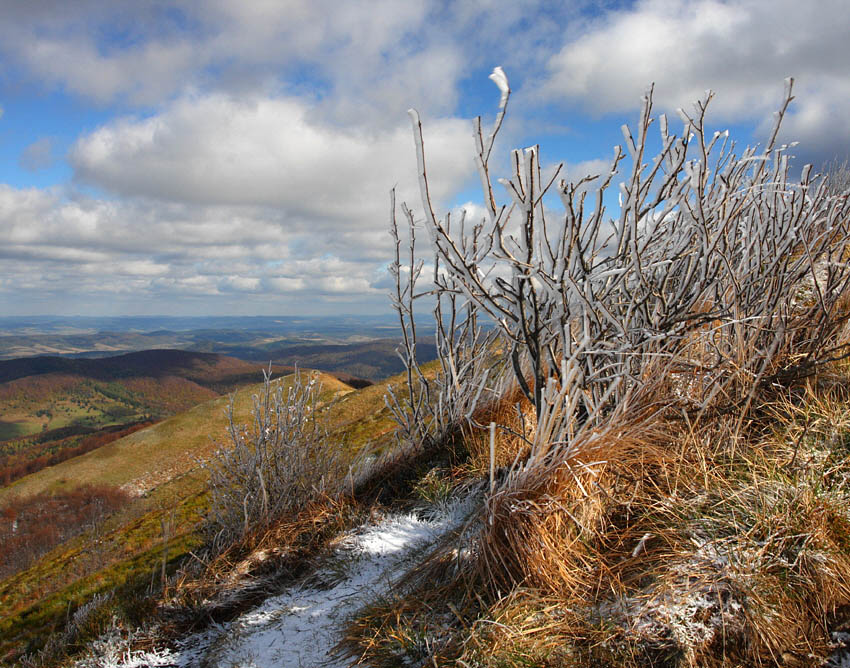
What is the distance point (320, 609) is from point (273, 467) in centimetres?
228

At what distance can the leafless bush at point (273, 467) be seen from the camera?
4867mm

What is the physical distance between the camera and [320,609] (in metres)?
3.28

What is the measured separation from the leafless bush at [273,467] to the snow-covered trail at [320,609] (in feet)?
3.49

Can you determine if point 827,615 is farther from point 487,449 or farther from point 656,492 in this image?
point 487,449

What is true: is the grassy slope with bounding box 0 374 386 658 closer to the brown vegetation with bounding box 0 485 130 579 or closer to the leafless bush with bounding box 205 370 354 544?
the leafless bush with bounding box 205 370 354 544

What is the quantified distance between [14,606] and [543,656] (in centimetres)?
1582

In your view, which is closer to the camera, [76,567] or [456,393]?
[456,393]

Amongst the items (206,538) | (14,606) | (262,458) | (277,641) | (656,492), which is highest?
(656,492)

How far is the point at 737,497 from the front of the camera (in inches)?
93.8

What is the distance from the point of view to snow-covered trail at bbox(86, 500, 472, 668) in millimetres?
2889

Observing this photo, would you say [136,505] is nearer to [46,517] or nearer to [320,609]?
[46,517]

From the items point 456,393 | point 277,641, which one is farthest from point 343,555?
point 456,393

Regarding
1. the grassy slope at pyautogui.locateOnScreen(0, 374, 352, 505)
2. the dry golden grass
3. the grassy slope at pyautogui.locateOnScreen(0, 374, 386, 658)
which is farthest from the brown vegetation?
the dry golden grass

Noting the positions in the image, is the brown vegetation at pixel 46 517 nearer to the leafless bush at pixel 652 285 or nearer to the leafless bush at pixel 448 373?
the leafless bush at pixel 448 373
